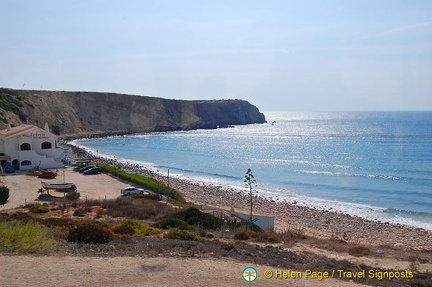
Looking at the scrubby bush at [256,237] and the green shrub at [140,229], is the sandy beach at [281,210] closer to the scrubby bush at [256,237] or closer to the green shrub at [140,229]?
the scrubby bush at [256,237]

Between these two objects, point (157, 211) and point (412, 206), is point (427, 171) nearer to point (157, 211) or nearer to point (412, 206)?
point (412, 206)

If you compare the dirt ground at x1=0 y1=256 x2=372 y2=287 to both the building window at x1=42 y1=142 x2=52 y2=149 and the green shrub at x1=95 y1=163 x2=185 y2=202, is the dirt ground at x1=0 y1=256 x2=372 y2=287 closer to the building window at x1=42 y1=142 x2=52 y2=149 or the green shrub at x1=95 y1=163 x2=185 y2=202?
the green shrub at x1=95 y1=163 x2=185 y2=202

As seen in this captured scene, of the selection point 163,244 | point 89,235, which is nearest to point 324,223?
point 163,244

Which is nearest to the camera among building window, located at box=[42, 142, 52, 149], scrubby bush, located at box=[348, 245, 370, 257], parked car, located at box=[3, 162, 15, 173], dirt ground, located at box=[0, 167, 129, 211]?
scrubby bush, located at box=[348, 245, 370, 257]

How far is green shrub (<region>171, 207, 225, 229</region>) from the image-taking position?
701 inches

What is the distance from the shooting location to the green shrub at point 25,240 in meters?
10.6

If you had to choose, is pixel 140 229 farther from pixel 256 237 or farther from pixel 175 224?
pixel 256 237

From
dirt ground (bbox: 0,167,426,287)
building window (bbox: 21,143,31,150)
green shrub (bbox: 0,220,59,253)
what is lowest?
dirt ground (bbox: 0,167,426,287)

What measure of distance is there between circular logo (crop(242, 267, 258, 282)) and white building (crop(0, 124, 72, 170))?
36.2 m

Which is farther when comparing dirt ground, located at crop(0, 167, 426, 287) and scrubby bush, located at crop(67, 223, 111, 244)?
scrubby bush, located at crop(67, 223, 111, 244)

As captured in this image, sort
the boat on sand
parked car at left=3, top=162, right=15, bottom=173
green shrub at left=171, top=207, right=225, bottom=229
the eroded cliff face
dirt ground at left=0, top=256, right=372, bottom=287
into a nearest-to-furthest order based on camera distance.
Answer: dirt ground at left=0, top=256, right=372, bottom=287
green shrub at left=171, top=207, right=225, bottom=229
the boat on sand
parked car at left=3, top=162, right=15, bottom=173
the eroded cliff face

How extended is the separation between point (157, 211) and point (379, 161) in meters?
45.6

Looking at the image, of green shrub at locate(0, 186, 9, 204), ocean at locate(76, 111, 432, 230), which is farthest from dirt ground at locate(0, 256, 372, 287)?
ocean at locate(76, 111, 432, 230)

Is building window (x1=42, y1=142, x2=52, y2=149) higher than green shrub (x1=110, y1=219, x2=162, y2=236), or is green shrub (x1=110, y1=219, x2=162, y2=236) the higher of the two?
building window (x1=42, y1=142, x2=52, y2=149)
